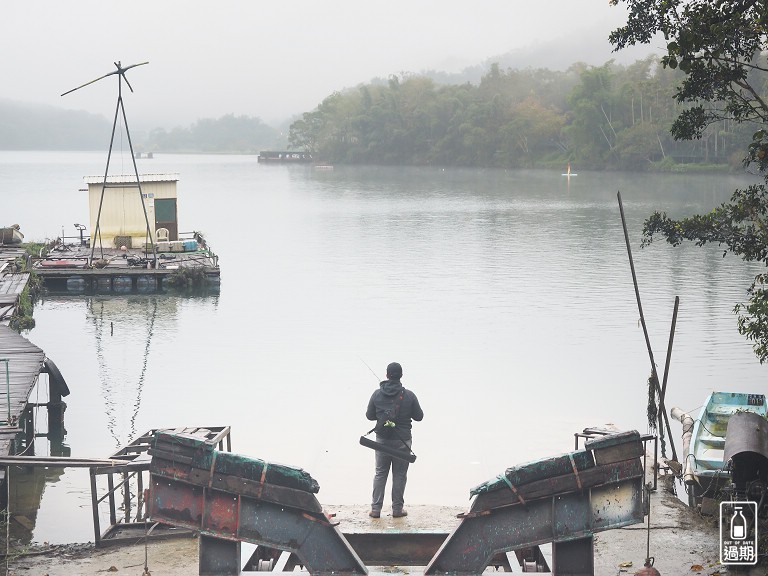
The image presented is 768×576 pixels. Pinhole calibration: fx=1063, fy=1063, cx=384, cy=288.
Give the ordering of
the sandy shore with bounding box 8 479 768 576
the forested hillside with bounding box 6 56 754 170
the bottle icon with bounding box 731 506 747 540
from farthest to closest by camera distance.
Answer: the forested hillside with bounding box 6 56 754 170 < the sandy shore with bounding box 8 479 768 576 < the bottle icon with bounding box 731 506 747 540

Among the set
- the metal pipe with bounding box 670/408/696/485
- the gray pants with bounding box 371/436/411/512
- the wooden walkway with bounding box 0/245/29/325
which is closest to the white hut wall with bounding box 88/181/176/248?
the wooden walkway with bounding box 0/245/29/325

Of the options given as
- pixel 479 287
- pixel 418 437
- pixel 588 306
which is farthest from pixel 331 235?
pixel 418 437

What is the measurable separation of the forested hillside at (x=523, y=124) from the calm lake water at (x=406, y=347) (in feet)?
179

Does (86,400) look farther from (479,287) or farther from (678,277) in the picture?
(678,277)

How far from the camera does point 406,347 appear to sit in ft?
105

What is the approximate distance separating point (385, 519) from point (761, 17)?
7.66 metres

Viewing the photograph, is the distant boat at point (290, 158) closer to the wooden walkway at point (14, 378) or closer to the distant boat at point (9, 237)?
the distant boat at point (9, 237)

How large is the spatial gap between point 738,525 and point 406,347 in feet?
65.8

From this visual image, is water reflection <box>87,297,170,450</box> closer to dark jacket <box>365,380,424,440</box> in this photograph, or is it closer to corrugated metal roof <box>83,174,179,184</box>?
corrugated metal roof <box>83,174,179,184</box>

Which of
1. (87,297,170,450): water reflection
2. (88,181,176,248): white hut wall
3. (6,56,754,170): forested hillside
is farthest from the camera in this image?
(6,56,754,170): forested hillside

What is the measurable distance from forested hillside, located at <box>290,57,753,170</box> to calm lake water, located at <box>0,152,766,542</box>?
179ft

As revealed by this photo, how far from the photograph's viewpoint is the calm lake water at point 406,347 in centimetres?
2170

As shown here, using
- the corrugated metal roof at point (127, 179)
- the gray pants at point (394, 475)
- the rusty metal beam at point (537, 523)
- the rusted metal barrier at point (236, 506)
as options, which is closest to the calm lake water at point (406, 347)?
the gray pants at point (394, 475)

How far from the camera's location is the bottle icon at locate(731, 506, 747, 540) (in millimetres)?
12069
